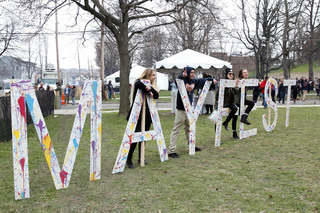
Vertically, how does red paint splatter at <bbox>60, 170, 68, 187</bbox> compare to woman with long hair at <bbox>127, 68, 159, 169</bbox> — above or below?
below

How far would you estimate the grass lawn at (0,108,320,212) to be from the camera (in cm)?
425

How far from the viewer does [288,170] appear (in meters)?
5.71

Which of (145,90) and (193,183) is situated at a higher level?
(145,90)

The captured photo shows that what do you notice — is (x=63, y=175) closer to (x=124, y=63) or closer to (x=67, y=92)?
(x=124, y=63)

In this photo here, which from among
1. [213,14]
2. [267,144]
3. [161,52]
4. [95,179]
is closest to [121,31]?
[213,14]

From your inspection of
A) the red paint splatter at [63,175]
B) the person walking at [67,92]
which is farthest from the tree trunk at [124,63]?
the person walking at [67,92]

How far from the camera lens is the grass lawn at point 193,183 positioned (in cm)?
425

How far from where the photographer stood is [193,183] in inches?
201

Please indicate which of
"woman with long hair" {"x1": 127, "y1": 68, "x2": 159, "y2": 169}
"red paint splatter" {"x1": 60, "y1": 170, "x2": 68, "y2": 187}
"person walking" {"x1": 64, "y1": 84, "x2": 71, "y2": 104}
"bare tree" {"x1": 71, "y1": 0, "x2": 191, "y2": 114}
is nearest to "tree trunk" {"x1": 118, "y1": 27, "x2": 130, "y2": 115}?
"bare tree" {"x1": 71, "y1": 0, "x2": 191, "y2": 114}

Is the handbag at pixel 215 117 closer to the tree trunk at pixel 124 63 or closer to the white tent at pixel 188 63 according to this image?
the white tent at pixel 188 63

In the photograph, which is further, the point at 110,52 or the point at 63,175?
the point at 110,52

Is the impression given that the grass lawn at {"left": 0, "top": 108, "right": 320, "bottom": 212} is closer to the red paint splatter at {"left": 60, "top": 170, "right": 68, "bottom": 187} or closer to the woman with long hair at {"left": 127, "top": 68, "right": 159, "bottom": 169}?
the red paint splatter at {"left": 60, "top": 170, "right": 68, "bottom": 187}

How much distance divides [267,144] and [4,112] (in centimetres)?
729

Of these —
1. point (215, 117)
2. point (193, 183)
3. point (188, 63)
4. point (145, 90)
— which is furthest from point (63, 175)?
point (188, 63)
